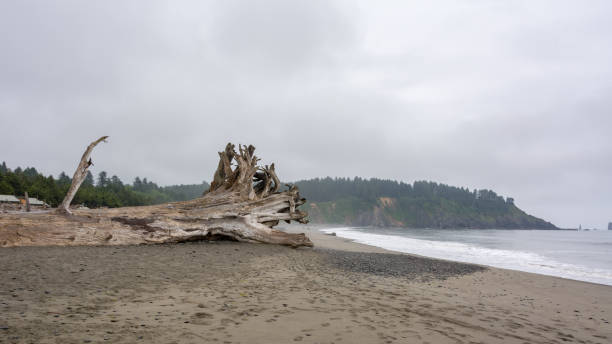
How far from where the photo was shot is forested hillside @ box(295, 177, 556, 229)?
157 m

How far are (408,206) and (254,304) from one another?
175269 millimetres

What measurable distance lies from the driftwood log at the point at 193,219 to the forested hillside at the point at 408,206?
137m

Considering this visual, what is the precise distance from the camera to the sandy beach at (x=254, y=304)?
3.97 metres

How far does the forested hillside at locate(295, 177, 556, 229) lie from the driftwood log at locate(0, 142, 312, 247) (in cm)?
13722

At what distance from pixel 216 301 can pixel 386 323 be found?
110 inches

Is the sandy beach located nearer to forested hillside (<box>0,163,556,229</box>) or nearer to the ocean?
the ocean

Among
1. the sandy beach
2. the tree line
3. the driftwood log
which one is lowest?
the sandy beach

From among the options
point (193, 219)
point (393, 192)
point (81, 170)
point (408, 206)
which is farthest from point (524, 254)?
point (393, 192)

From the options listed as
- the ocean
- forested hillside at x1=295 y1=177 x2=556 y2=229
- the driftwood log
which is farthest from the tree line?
the driftwood log

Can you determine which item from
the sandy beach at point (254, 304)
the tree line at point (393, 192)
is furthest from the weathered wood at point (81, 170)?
the tree line at point (393, 192)

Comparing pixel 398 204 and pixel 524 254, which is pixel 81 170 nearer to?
pixel 524 254

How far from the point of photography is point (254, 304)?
5.32 metres

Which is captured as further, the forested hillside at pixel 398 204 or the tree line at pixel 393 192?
the tree line at pixel 393 192

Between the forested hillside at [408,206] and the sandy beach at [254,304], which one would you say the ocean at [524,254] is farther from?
the forested hillside at [408,206]
